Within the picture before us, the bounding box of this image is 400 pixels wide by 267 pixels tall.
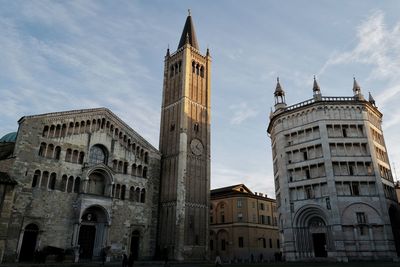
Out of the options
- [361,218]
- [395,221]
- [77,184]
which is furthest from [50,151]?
[395,221]

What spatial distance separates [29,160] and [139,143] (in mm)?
13028

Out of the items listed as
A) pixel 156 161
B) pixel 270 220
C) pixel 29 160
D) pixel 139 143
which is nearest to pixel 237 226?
pixel 270 220

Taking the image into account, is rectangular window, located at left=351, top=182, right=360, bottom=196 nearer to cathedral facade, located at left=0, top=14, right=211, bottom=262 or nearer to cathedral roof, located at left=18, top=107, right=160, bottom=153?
cathedral facade, located at left=0, top=14, right=211, bottom=262

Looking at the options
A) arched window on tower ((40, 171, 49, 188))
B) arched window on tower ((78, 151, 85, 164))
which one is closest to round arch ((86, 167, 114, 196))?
arched window on tower ((78, 151, 85, 164))

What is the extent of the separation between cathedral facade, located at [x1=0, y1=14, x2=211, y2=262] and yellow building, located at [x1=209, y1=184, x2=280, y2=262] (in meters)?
15.3

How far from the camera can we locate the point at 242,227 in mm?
53094

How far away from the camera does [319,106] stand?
124 ft

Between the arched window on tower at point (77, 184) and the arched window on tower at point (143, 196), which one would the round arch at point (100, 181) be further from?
the arched window on tower at point (143, 196)

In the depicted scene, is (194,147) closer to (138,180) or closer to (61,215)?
(138,180)

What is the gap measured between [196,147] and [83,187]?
51.2 ft

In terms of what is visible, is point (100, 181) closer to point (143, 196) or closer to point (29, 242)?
point (143, 196)

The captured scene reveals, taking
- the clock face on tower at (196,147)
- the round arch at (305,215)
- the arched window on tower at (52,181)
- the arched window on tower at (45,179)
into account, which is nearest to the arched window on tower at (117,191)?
the arched window on tower at (52,181)

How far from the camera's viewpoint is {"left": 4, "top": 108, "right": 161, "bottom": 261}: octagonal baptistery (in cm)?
2947

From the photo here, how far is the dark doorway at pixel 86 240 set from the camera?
107 feet
